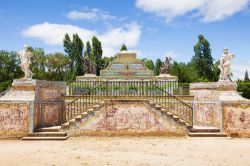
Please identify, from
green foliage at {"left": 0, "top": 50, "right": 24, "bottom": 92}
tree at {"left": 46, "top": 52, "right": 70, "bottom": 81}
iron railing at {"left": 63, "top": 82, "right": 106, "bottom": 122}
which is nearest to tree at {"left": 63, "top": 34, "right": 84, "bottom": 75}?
tree at {"left": 46, "top": 52, "right": 70, "bottom": 81}

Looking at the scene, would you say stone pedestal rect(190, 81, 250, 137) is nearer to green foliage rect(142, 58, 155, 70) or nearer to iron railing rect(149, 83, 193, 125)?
iron railing rect(149, 83, 193, 125)

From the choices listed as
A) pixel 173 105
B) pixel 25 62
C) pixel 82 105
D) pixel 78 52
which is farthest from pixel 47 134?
pixel 78 52

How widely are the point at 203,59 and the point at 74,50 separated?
75.0 ft

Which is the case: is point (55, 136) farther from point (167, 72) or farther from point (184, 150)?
point (167, 72)

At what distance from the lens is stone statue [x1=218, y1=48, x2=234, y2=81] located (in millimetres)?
15070

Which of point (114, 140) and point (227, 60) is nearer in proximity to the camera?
point (114, 140)

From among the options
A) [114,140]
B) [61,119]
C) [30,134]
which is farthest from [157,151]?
[61,119]

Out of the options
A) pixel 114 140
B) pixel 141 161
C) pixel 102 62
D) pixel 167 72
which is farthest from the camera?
pixel 102 62

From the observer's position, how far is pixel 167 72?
105 feet

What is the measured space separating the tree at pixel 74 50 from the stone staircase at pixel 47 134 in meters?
34.5

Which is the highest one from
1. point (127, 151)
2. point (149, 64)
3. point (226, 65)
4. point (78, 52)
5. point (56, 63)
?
point (78, 52)

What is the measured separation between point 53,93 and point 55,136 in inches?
124

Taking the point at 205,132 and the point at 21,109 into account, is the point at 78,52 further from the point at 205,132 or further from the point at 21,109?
the point at 205,132

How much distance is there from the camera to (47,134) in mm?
14195
